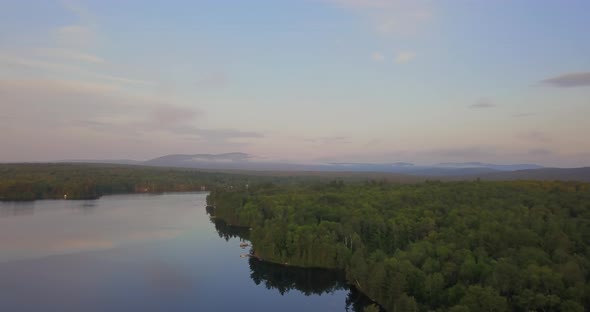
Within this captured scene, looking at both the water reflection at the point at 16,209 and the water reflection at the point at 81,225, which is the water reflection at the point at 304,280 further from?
the water reflection at the point at 16,209

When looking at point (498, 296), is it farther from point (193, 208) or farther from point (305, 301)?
point (193, 208)

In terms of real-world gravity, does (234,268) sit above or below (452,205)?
below

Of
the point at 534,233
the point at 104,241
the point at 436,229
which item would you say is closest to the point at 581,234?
the point at 534,233

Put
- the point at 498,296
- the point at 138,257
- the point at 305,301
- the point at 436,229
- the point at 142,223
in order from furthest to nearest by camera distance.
Result: the point at 142,223, the point at 138,257, the point at 436,229, the point at 305,301, the point at 498,296

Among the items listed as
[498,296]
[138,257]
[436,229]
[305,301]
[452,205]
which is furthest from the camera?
[452,205]

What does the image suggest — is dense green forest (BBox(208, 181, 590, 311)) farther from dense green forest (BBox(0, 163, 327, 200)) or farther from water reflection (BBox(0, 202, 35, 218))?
dense green forest (BBox(0, 163, 327, 200))

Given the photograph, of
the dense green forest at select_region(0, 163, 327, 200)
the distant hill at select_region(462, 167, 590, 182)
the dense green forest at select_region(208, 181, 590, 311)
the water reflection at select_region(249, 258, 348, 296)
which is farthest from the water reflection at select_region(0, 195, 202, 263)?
the distant hill at select_region(462, 167, 590, 182)

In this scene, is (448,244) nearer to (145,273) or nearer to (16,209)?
(145,273)
